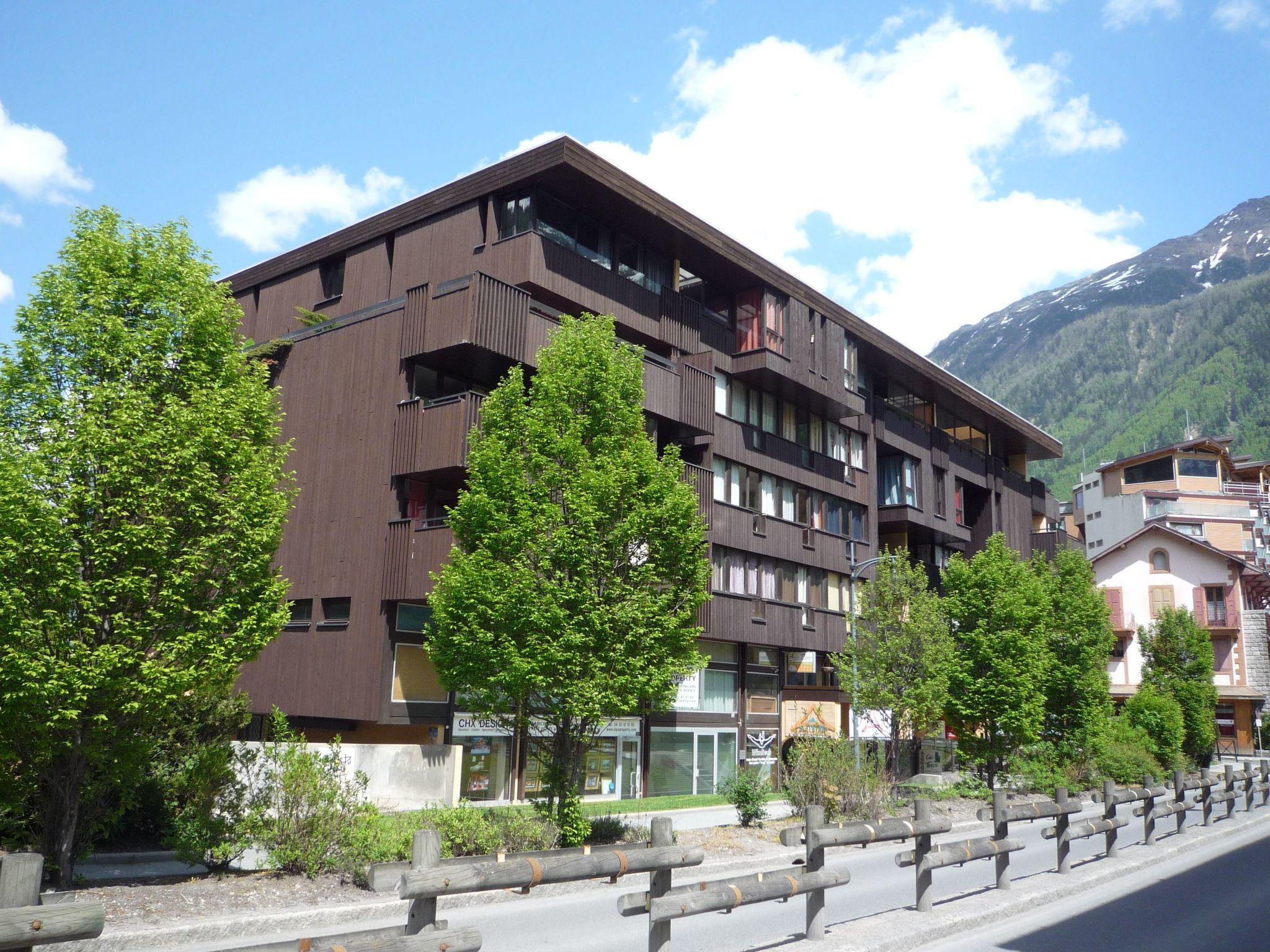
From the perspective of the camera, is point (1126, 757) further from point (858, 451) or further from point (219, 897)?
point (219, 897)

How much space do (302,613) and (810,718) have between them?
20.2 m

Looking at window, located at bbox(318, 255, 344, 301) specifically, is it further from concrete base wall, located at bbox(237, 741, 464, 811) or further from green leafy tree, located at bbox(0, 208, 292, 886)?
green leafy tree, located at bbox(0, 208, 292, 886)

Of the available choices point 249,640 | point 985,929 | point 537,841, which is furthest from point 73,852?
point 985,929

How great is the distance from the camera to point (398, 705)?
2567 centimetres

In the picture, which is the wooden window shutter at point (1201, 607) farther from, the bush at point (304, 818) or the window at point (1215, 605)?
the bush at point (304, 818)

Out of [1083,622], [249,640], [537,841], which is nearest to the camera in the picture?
[249,640]

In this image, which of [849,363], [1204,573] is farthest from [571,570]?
[1204,573]

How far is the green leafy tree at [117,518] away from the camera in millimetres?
12508

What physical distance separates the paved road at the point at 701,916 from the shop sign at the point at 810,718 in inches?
794

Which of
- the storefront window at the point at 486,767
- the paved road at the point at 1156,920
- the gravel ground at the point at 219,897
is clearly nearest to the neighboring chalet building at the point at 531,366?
the storefront window at the point at 486,767

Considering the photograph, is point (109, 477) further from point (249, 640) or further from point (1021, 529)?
point (1021, 529)

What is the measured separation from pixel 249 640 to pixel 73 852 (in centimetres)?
344

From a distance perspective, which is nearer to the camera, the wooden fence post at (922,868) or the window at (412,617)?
the wooden fence post at (922,868)

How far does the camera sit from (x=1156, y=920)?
1134 centimetres
